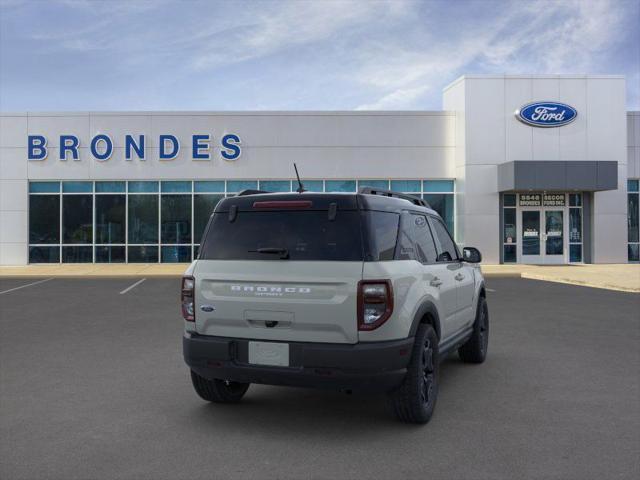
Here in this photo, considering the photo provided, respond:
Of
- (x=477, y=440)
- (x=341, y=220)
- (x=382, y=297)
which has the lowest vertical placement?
(x=477, y=440)

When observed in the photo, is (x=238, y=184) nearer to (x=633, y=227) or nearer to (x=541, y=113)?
(x=541, y=113)

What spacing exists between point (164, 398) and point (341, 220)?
8.10 ft

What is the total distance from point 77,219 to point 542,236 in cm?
1959

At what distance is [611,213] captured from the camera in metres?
24.5

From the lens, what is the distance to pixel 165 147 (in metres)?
24.4

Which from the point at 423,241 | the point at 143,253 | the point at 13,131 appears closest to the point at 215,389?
the point at 423,241

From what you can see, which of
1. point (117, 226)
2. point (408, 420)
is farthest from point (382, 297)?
point (117, 226)

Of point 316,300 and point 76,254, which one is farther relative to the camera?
point 76,254

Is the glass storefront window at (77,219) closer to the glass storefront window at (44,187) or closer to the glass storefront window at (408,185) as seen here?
the glass storefront window at (44,187)

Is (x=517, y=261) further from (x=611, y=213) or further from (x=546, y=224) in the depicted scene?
(x=611, y=213)

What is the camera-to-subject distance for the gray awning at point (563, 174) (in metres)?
22.4

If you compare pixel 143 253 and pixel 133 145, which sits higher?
pixel 133 145

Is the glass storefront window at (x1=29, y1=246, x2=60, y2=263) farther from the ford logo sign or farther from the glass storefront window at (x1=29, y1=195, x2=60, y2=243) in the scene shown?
the ford logo sign

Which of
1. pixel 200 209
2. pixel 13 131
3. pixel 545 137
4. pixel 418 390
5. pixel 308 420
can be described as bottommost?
pixel 308 420
